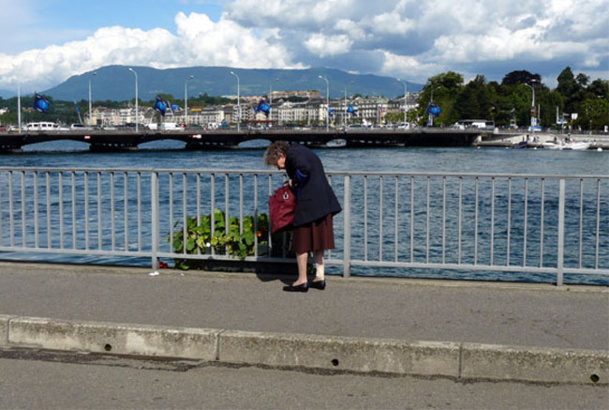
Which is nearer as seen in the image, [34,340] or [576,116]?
[34,340]

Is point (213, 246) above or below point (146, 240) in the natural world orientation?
above

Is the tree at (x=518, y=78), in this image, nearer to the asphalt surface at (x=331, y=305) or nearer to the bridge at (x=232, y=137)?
the bridge at (x=232, y=137)

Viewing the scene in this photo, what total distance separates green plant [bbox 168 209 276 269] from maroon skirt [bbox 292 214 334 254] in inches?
35.0

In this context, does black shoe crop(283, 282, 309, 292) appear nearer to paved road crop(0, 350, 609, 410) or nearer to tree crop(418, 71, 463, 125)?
paved road crop(0, 350, 609, 410)

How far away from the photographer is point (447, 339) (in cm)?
593

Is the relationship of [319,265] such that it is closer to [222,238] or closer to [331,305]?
[331,305]

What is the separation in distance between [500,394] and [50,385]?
2.85m

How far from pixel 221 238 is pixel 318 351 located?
10.5 ft

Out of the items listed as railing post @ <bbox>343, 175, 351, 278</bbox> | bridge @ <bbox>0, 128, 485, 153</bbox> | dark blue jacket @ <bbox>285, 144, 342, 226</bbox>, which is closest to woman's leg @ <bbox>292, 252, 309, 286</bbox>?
dark blue jacket @ <bbox>285, 144, 342, 226</bbox>

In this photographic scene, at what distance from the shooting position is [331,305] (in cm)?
715

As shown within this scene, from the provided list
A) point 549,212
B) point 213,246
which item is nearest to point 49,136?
point 549,212

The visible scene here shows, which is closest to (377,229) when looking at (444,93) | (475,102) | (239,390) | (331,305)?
(331,305)

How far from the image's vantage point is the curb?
5453 mm

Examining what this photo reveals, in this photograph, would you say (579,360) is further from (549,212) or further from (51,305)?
(549,212)
